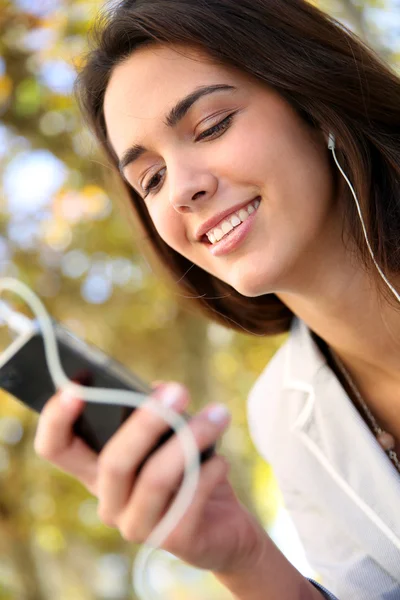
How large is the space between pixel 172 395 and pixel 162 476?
139 mm

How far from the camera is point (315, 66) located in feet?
6.43

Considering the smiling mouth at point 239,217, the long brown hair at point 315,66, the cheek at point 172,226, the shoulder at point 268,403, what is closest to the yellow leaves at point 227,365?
the shoulder at point 268,403

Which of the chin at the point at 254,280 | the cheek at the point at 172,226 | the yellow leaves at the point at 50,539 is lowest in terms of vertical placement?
the yellow leaves at the point at 50,539

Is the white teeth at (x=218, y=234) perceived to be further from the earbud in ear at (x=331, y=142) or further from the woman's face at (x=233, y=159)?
the earbud in ear at (x=331, y=142)

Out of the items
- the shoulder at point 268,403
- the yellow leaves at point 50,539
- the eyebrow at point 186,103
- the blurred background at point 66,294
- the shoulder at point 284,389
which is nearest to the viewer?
the eyebrow at point 186,103

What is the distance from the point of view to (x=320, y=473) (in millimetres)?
2354

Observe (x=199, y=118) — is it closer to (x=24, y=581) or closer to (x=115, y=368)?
(x=115, y=368)

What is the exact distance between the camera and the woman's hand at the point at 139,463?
1.17 m

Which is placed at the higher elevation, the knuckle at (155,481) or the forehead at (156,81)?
the forehead at (156,81)

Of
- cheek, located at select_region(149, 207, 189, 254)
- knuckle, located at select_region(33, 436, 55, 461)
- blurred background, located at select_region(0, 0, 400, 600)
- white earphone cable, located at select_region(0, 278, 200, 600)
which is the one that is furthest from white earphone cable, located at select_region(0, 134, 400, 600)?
blurred background, located at select_region(0, 0, 400, 600)

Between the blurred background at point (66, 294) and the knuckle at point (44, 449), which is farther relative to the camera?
the blurred background at point (66, 294)

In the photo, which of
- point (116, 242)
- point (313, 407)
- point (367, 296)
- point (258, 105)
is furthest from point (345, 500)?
point (116, 242)

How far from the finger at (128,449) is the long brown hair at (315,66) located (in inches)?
43.2

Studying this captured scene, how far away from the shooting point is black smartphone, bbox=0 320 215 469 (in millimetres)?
1214
